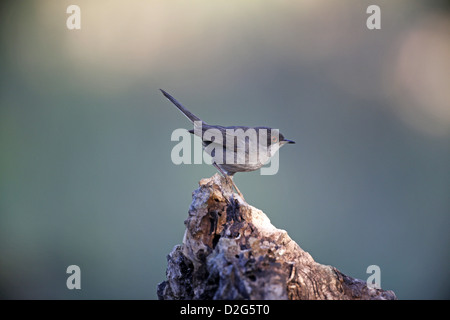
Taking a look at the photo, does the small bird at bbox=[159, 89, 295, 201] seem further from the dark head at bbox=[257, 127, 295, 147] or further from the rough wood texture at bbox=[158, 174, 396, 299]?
the rough wood texture at bbox=[158, 174, 396, 299]

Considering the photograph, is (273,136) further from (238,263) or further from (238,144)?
(238,263)

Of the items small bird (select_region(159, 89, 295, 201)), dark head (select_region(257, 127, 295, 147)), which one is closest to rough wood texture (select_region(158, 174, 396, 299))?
small bird (select_region(159, 89, 295, 201))

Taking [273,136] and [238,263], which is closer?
[238,263]

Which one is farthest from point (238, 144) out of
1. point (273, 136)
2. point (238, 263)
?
point (238, 263)

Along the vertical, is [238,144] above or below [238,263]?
above
